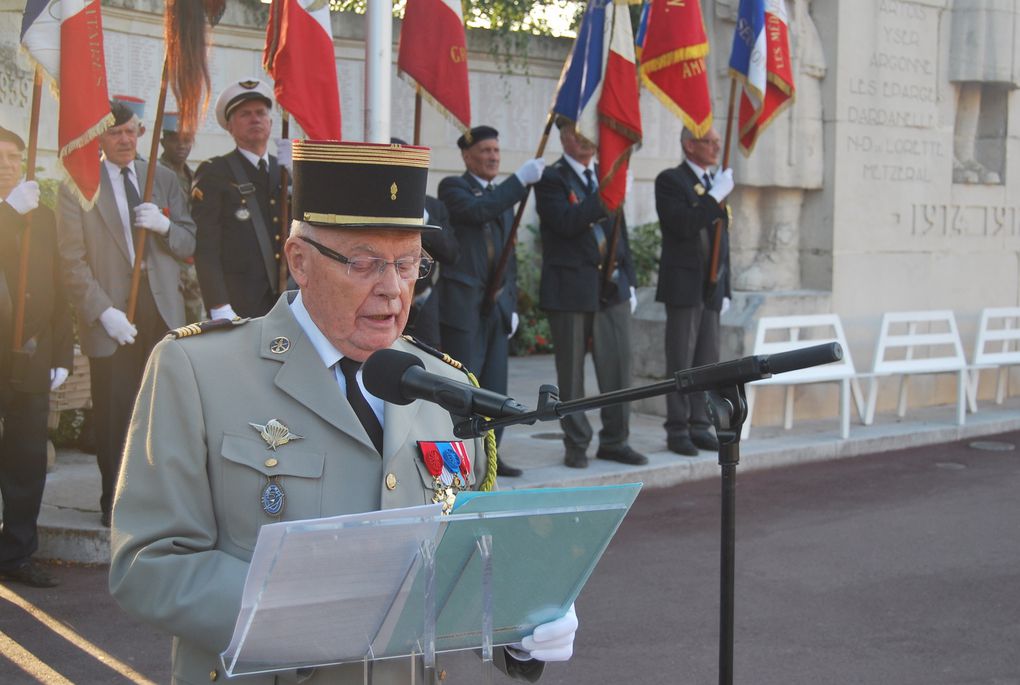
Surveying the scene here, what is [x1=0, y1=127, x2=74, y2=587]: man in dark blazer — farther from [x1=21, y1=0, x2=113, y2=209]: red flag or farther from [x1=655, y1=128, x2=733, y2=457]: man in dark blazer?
[x1=655, y1=128, x2=733, y2=457]: man in dark blazer

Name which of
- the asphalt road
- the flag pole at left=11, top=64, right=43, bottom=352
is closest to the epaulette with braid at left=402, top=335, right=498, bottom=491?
the asphalt road

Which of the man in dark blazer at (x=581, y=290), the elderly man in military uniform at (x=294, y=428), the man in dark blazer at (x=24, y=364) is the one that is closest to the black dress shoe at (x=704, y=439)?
the man in dark blazer at (x=581, y=290)

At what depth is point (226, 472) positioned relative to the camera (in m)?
2.32

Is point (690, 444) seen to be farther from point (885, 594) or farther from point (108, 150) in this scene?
point (108, 150)

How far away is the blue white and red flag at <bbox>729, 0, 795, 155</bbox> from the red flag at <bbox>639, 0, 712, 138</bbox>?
68 centimetres

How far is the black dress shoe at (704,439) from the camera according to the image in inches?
350

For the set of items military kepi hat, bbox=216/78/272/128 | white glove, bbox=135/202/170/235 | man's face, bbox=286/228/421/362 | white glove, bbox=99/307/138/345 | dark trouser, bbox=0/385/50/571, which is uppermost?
military kepi hat, bbox=216/78/272/128

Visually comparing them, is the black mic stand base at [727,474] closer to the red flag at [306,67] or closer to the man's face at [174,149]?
the red flag at [306,67]

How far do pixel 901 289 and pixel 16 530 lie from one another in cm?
795

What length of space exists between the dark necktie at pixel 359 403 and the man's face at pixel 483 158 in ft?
18.4

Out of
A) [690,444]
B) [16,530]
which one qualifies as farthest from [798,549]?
[16,530]

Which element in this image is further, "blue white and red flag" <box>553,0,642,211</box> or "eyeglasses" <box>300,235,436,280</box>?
"blue white and red flag" <box>553,0,642,211</box>

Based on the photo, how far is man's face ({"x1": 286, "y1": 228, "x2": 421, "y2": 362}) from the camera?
245 centimetres

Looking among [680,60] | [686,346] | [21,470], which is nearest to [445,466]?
[21,470]
